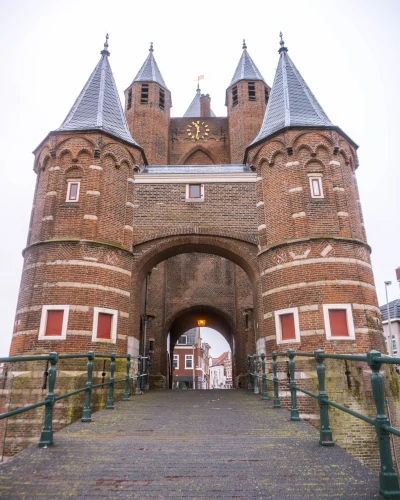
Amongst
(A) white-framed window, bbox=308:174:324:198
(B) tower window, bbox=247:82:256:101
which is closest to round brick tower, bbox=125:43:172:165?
(B) tower window, bbox=247:82:256:101

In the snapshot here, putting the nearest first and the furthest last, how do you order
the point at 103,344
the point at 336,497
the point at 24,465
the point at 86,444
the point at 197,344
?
the point at 336,497
the point at 24,465
the point at 86,444
the point at 103,344
the point at 197,344

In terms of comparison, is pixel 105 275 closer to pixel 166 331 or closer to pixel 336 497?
pixel 166 331

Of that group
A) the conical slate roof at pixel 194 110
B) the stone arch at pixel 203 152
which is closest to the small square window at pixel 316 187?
the stone arch at pixel 203 152

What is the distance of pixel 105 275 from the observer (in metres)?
12.8

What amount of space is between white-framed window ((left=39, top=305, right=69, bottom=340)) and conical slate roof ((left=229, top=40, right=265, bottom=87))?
69.2 feet

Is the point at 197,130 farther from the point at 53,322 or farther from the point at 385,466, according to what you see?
the point at 385,466

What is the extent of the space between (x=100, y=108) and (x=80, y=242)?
6260 millimetres

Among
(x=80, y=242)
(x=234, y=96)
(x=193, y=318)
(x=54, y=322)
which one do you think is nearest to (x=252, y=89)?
(x=234, y=96)

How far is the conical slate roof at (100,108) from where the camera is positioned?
48.5 feet

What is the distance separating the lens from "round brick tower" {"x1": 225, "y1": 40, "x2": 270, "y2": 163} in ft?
79.8

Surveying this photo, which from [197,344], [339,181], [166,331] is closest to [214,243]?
[339,181]

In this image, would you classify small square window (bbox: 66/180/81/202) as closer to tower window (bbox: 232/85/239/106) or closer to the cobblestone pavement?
the cobblestone pavement

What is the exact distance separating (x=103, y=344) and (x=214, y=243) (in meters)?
5.28

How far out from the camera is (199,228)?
558 inches
